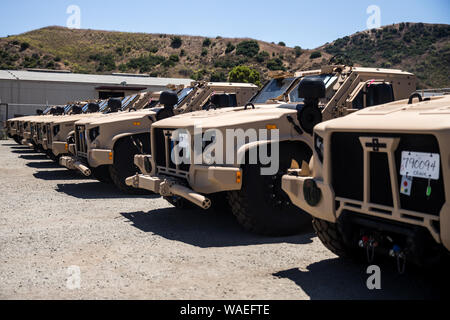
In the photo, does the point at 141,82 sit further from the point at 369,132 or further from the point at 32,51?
the point at 369,132

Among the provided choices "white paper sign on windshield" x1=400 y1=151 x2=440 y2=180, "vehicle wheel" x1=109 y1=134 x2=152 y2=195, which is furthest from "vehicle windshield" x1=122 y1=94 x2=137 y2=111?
"white paper sign on windshield" x1=400 y1=151 x2=440 y2=180

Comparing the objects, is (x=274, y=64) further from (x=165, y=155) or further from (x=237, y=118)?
(x=237, y=118)

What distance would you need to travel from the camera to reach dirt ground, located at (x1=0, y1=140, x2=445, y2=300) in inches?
163

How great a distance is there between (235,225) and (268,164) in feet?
3.82

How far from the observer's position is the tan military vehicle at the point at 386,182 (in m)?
3.42

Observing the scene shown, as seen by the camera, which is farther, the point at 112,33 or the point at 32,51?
the point at 112,33

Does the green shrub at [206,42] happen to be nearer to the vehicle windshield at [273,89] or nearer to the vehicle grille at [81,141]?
the vehicle grille at [81,141]

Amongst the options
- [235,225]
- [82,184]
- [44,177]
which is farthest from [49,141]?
[235,225]

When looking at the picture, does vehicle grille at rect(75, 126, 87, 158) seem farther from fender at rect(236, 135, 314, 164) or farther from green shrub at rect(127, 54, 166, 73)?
green shrub at rect(127, 54, 166, 73)

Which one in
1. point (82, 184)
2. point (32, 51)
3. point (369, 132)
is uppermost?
point (32, 51)

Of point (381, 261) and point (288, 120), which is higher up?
point (288, 120)

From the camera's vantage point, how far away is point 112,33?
83.4m

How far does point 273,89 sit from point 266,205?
231cm

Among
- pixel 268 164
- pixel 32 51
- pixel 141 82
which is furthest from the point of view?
pixel 32 51
